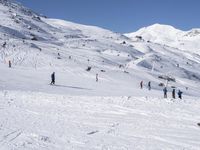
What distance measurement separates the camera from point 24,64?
187ft

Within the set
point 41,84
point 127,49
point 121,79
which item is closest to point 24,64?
point 121,79

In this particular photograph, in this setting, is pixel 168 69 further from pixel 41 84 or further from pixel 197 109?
pixel 197 109

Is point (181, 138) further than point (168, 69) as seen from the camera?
No

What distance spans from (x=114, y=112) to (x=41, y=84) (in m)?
16.0

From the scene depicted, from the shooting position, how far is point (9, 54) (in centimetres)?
6272

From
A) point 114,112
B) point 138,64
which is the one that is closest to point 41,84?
point 114,112

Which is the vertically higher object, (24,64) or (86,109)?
(24,64)

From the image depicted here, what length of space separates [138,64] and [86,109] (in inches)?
2364

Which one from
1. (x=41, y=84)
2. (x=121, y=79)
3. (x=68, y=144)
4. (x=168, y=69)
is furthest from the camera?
(x=168, y=69)

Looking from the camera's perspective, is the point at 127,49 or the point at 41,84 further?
the point at 127,49

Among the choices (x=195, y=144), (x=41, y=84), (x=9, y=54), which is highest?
(x=9, y=54)

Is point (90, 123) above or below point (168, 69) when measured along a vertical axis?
below

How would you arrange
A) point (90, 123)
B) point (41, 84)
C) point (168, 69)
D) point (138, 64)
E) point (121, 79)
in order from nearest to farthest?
point (90, 123), point (41, 84), point (121, 79), point (138, 64), point (168, 69)

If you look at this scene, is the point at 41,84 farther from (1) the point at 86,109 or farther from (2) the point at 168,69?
(2) the point at 168,69
